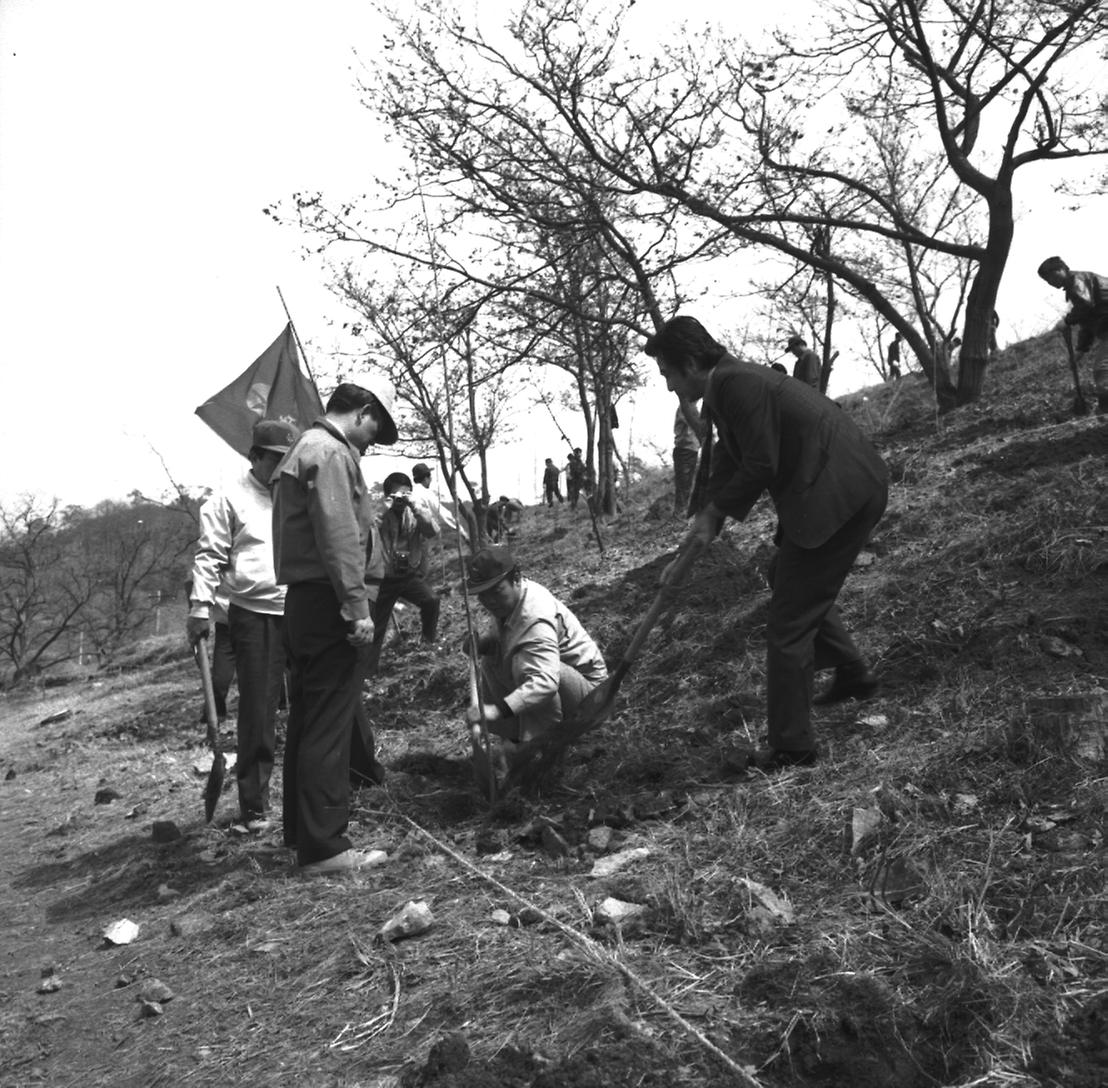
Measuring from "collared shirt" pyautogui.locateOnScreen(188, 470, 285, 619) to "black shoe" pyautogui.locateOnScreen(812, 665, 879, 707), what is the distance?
8.05ft

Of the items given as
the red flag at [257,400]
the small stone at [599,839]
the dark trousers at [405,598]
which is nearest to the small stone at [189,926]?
the small stone at [599,839]

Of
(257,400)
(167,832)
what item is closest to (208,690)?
(167,832)

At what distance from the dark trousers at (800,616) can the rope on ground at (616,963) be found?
3.78 feet

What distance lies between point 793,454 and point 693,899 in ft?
5.43

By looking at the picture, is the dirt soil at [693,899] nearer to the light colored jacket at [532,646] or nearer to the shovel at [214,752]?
the shovel at [214,752]

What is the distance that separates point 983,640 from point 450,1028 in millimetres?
2970

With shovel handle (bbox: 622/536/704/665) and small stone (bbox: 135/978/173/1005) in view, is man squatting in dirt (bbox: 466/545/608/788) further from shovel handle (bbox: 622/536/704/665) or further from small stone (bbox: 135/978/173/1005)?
small stone (bbox: 135/978/173/1005)

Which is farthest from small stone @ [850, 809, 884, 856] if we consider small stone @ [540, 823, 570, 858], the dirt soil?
small stone @ [540, 823, 570, 858]

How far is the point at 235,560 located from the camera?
15.3 feet

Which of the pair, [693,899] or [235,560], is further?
[235,560]

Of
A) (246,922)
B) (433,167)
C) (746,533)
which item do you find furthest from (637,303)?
(246,922)

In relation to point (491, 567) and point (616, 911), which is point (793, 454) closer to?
point (491, 567)

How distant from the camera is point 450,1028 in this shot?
2.28 metres

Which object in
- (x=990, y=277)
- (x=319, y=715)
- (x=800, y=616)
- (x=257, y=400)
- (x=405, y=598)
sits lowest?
(x=319, y=715)
